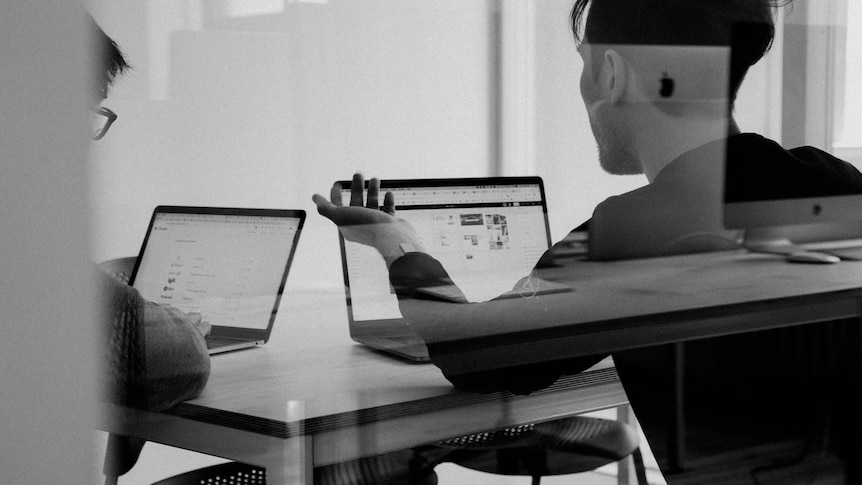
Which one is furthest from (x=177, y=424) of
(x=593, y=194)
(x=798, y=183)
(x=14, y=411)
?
(x=798, y=183)

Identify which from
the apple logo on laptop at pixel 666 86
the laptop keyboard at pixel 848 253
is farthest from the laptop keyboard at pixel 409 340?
the laptop keyboard at pixel 848 253

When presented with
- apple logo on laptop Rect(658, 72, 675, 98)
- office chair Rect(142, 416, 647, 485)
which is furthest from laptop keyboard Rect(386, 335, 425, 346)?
apple logo on laptop Rect(658, 72, 675, 98)

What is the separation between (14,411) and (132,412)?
0.11 metres

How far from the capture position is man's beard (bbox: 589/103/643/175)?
3.02ft

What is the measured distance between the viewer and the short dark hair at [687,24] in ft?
2.90

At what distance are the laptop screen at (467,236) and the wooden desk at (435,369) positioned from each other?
0.12 feet

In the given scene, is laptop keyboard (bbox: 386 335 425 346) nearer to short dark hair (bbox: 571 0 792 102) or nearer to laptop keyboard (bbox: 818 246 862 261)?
short dark hair (bbox: 571 0 792 102)

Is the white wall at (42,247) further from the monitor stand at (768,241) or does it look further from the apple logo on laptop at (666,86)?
the monitor stand at (768,241)

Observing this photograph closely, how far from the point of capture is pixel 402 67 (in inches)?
32.0

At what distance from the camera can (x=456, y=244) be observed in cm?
89

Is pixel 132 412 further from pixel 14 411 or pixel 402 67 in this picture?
pixel 402 67

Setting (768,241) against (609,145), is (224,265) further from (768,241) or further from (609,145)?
(768,241)

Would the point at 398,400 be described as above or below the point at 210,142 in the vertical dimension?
below

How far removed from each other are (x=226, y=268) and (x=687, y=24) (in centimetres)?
60
